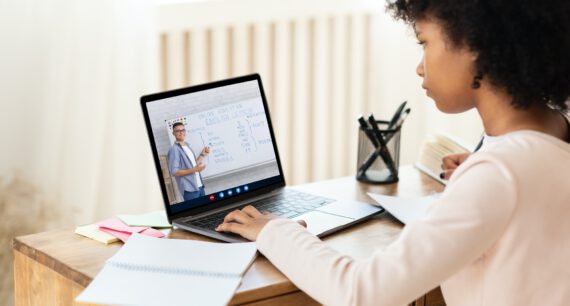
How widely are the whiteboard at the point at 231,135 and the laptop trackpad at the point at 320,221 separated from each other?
0.17 metres

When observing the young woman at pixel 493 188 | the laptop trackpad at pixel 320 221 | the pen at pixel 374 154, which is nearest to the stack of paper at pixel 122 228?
the laptop trackpad at pixel 320 221

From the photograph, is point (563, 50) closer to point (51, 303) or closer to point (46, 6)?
point (51, 303)

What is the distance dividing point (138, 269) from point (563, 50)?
2.33 feet

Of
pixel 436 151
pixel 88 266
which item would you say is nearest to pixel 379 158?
pixel 436 151

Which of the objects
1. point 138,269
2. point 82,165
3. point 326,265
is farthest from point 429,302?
point 82,165

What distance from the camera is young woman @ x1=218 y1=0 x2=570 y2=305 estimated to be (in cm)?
112

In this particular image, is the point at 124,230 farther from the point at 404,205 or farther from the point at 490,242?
the point at 490,242

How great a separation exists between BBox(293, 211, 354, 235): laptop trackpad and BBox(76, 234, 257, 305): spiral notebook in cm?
17

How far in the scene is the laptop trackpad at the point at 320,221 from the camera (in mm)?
1550

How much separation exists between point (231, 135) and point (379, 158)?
0.40 meters

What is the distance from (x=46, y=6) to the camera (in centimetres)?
224

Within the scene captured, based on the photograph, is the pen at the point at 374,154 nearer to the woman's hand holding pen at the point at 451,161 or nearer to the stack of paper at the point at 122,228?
the woman's hand holding pen at the point at 451,161

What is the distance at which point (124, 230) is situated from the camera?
60.5 inches

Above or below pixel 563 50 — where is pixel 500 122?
below
